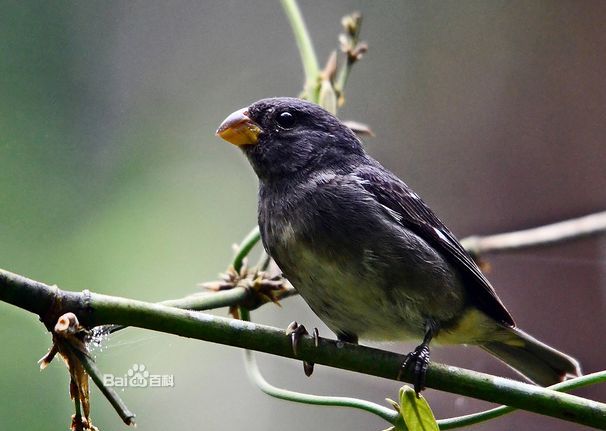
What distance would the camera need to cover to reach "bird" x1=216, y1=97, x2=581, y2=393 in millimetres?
2570

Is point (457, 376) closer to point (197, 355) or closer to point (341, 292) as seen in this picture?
point (341, 292)

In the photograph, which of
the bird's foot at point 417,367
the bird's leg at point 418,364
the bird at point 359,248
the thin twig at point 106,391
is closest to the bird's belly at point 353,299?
the bird at point 359,248

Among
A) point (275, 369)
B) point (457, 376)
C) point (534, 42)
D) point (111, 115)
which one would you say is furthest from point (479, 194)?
point (457, 376)

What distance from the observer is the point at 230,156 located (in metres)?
4.51

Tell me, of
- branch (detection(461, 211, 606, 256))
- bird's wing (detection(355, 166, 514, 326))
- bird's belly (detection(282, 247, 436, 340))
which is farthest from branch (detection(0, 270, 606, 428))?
branch (detection(461, 211, 606, 256))

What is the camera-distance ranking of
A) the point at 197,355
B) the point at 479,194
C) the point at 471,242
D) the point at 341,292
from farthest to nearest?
the point at 479,194 → the point at 471,242 → the point at 197,355 → the point at 341,292

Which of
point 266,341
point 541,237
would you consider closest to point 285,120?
point 541,237

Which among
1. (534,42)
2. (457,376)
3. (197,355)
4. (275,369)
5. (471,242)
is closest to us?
(457,376)

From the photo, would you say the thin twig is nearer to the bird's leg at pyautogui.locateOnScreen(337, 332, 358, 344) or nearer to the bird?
the bird

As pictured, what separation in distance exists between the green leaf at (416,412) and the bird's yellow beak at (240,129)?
147 centimetres

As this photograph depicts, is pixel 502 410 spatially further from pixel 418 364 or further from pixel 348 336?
pixel 348 336

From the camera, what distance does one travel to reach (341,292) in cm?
255

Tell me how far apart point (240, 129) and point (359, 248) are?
724 mm

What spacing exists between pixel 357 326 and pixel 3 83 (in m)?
2.06
